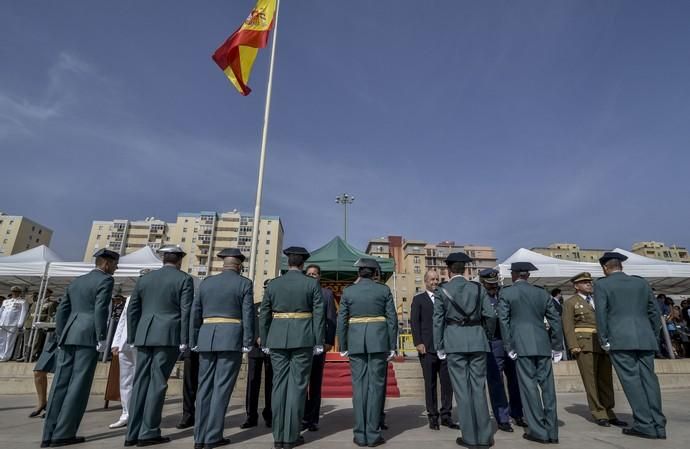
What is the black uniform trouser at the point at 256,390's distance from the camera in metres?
4.71

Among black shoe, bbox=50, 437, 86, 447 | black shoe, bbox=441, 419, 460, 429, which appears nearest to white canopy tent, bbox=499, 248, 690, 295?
black shoe, bbox=441, 419, 460, 429

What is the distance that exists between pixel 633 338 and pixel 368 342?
3.16 meters

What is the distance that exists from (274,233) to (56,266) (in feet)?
251

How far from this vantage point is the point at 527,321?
13.9 ft

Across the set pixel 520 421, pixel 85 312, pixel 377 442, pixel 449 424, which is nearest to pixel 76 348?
pixel 85 312

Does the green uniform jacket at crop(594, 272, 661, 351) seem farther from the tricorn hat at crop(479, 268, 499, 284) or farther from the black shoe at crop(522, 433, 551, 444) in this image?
the black shoe at crop(522, 433, 551, 444)

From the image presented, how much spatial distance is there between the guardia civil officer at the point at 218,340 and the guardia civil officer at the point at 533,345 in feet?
10.3

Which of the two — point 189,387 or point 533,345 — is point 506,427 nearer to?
point 533,345

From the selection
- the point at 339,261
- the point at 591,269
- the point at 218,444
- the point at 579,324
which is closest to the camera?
the point at 218,444

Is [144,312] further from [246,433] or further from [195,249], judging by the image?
[195,249]

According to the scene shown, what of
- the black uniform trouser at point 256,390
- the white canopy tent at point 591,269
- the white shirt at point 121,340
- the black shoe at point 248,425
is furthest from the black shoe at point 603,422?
the white canopy tent at point 591,269

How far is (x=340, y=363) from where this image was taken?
9.24 m

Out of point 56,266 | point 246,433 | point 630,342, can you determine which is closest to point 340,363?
point 246,433

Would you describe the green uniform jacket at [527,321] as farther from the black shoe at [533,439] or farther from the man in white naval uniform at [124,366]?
the man in white naval uniform at [124,366]
